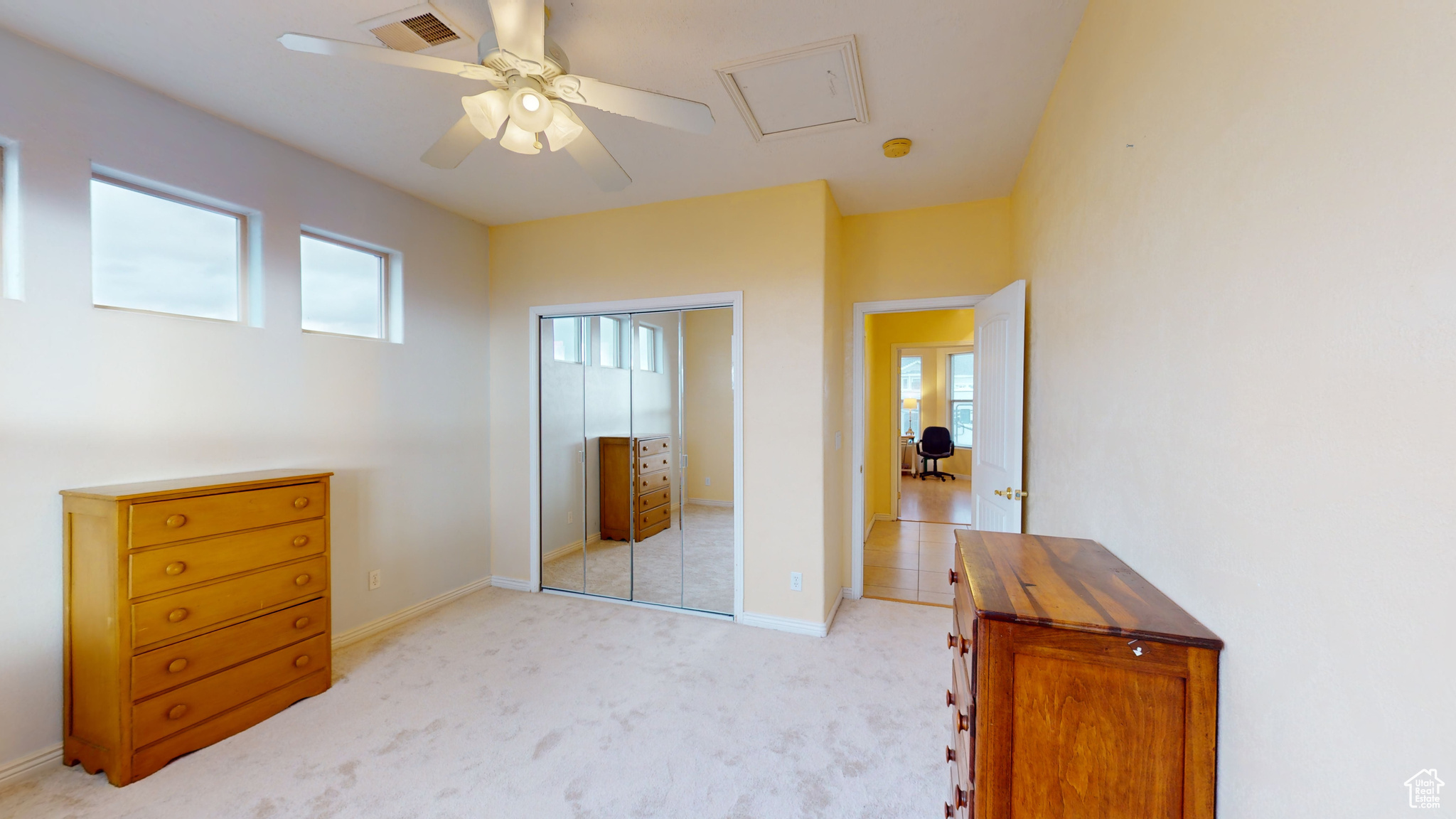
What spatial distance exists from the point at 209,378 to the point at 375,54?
191 centimetres

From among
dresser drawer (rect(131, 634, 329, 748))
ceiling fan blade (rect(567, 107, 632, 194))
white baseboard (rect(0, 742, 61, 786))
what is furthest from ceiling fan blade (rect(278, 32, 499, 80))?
white baseboard (rect(0, 742, 61, 786))

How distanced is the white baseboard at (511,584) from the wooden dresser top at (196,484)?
5.43ft

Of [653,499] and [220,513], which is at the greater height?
[220,513]

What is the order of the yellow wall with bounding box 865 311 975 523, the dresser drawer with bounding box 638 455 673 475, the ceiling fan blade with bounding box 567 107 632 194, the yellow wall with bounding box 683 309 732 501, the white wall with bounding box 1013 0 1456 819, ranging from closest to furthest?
the white wall with bounding box 1013 0 1456 819, the ceiling fan blade with bounding box 567 107 632 194, the yellow wall with bounding box 683 309 732 501, the dresser drawer with bounding box 638 455 673 475, the yellow wall with bounding box 865 311 975 523

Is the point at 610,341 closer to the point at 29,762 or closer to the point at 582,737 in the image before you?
the point at 582,737

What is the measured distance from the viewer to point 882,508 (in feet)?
20.0

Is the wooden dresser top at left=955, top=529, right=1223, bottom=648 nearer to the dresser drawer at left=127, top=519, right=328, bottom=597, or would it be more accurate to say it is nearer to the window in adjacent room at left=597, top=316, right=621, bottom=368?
the window in adjacent room at left=597, top=316, right=621, bottom=368

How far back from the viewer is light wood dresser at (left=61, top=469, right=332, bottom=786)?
188 cm

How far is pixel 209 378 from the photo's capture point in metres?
2.42

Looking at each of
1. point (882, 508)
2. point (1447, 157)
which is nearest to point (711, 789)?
point (1447, 157)

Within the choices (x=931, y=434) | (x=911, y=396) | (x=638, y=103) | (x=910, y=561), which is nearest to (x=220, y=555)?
(x=638, y=103)

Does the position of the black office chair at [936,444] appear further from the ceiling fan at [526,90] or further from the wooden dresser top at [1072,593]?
the ceiling fan at [526,90]

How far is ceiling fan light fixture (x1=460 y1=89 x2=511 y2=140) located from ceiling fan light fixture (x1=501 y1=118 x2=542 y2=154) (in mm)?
39

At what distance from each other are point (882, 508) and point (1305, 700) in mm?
5504
